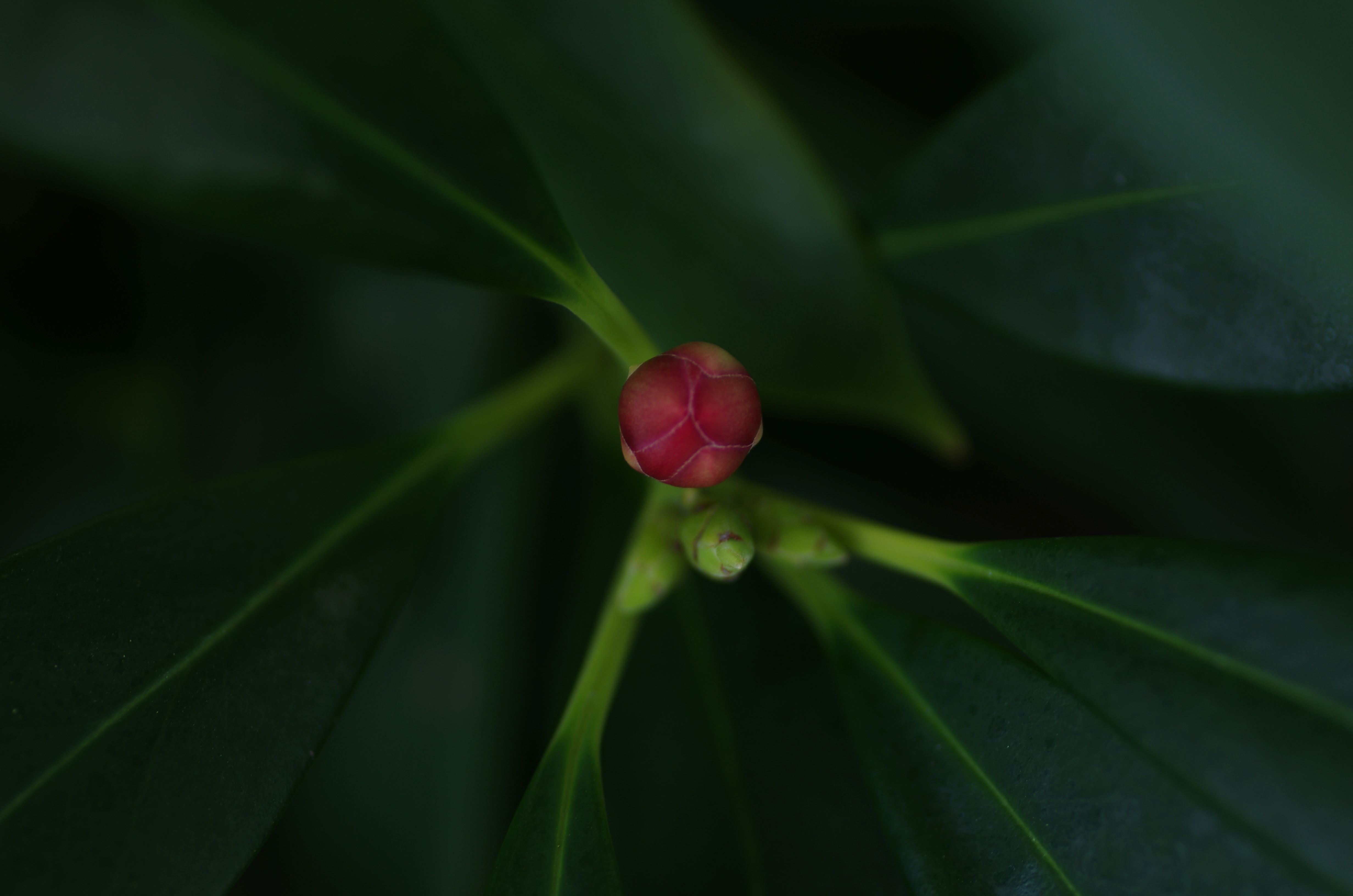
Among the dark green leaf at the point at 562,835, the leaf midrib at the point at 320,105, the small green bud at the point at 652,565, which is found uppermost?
the leaf midrib at the point at 320,105

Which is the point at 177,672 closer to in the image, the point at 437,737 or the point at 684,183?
the point at 684,183

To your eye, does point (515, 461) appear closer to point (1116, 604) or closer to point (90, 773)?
point (90, 773)

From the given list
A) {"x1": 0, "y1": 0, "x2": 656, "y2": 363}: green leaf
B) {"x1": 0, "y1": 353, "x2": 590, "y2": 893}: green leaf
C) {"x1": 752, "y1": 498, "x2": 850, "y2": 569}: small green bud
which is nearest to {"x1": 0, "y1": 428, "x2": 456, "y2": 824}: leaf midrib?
{"x1": 0, "y1": 353, "x2": 590, "y2": 893}: green leaf

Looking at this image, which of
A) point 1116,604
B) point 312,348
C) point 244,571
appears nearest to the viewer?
point 1116,604

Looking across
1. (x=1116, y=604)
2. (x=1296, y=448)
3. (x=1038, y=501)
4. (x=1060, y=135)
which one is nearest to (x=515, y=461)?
(x=1038, y=501)

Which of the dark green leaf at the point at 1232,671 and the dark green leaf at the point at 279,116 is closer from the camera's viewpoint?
the dark green leaf at the point at 1232,671

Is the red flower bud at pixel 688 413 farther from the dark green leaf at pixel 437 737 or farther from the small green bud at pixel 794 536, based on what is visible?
the dark green leaf at pixel 437 737

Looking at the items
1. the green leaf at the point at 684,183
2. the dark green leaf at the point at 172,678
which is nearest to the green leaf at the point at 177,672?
the dark green leaf at the point at 172,678
